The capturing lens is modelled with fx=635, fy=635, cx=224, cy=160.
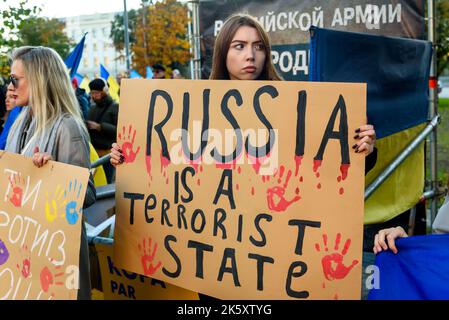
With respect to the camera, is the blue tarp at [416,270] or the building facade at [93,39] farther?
the building facade at [93,39]

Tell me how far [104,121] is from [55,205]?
5.50m

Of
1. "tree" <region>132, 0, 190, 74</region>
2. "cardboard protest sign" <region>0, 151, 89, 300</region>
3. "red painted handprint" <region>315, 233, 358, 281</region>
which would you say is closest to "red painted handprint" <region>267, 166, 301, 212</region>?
"red painted handprint" <region>315, 233, 358, 281</region>

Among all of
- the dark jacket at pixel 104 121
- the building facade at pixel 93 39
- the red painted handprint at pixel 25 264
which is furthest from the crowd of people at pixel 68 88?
the building facade at pixel 93 39

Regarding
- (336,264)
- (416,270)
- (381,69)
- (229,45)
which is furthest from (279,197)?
(381,69)

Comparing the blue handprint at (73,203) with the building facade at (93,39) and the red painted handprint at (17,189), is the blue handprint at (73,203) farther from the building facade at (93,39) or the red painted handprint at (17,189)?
the building facade at (93,39)

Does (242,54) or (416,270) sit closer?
(416,270)

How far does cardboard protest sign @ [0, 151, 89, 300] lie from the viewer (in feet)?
8.10

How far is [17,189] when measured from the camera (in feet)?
9.09

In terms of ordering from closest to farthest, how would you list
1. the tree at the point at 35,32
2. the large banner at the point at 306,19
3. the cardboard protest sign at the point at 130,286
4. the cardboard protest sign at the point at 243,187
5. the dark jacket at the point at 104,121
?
the cardboard protest sign at the point at 243,187 < the cardboard protest sign at the point at 130,286 < the large banner at the point at 306,19 < the tree at the point at 35,32 < the dark jacket at the point at 104,121

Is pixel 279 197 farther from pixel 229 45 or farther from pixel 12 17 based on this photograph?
pixel 12 17

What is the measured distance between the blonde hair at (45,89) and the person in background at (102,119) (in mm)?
4620

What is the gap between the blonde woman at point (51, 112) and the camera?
285 centimetres

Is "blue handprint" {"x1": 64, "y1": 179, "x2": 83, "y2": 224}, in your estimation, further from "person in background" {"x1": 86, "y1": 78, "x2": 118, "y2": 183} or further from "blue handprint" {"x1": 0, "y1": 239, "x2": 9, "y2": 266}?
"person in background" {"x1": 86, "y1": 78, "x2": 118, "y2": 183}
